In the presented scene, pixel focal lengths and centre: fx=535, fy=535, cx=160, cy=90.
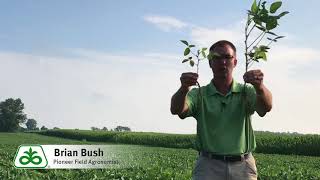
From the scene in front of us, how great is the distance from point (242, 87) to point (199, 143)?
0.63m

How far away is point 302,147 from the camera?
43594 mm

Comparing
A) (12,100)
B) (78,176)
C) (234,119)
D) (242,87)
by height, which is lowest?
(78,176)

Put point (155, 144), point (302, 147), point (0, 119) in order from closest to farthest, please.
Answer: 1. point (302, 147)
2. point (155, 144)
3. point (0, 119)

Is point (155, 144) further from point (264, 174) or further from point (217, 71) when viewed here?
point (217, 71)

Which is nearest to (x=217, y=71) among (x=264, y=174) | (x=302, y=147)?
(x=264, y=174)

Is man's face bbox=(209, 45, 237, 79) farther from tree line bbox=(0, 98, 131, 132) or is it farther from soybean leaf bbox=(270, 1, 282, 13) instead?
tree line bbox=(0, 98, 131, 132)

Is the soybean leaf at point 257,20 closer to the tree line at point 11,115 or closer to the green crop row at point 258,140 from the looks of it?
the green crop row at point 258,140

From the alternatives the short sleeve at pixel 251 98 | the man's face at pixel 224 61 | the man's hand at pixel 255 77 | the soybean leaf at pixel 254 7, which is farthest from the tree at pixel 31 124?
the man's hand at pixel 255 77

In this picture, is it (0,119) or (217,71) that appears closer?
(217,71)

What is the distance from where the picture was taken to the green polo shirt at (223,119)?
15.0ft

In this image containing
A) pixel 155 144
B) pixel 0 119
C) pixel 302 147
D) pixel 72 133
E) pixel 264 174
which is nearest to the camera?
pixel 264 174

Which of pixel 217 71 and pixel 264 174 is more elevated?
pixel 217 71

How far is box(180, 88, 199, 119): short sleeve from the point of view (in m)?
4.62

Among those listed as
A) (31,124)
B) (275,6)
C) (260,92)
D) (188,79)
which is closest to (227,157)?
(260,92)
